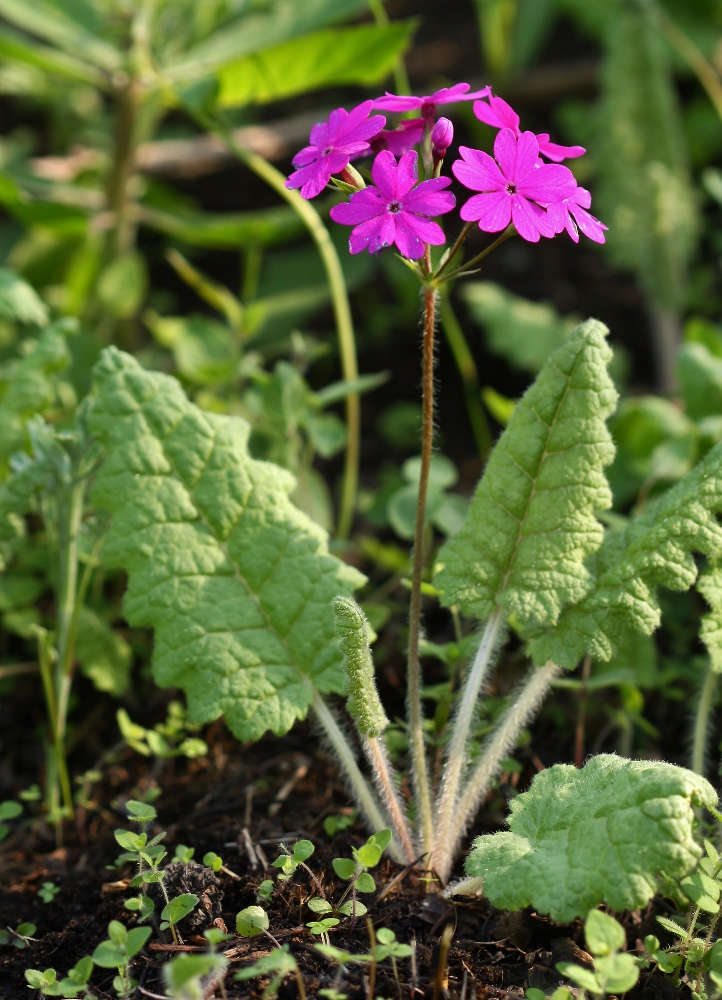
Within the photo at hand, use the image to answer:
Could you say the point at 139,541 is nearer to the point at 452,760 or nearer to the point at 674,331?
the point at 452,760

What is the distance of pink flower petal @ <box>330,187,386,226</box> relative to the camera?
143 cm

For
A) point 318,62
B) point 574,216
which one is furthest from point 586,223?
point 318,62

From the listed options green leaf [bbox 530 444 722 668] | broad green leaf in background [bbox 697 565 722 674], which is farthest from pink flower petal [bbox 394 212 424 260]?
broad green leaf in background [bbox 697 565 722 674]

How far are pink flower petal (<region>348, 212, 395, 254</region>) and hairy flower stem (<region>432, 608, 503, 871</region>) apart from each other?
2.57 ft

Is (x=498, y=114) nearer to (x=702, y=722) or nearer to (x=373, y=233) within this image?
(x=373, y=233)

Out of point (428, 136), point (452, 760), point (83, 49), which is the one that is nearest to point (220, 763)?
point (452, 760)

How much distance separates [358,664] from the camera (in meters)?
1.55

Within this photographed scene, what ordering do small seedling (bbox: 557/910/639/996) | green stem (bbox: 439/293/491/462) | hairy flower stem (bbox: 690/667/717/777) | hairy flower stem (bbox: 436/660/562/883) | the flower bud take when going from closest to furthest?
small seedling (bbox: 557/910/639/996)
the flower bud
hairy flower stem (bbox: 436/660/562/883)
hairy flower stem (bbox: 690/667/717/777)
green stem (bbox: 439/293/491/462)

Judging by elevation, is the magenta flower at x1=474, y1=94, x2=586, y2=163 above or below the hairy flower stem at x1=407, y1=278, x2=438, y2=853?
above

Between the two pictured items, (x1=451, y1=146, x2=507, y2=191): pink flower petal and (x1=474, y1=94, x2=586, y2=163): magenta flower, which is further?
(x1=474, y1=94, x2=586, y2=163): magenta flower

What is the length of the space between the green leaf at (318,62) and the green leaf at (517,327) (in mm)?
837

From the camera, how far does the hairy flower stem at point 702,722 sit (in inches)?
74.6

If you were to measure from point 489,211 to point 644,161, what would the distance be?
92.5 inches

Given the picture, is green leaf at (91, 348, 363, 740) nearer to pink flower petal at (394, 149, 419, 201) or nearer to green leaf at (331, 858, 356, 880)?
green leaf at (331, 858, 356, 880)
